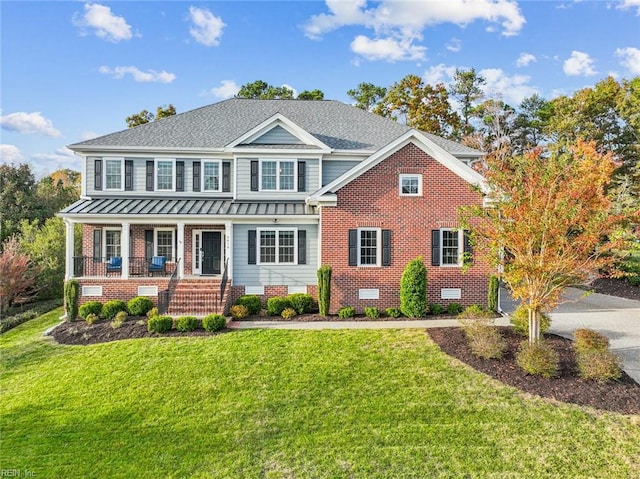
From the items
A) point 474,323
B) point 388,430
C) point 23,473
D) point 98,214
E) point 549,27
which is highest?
point 549,27

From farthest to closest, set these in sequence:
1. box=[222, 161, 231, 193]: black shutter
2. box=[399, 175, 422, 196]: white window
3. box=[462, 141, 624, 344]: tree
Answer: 1. box=[222, 161, 231, 193]: black shutter
2. box=[399, 175, 422, 196]: white window
3. box=[462, 141, 624, 344]: tree

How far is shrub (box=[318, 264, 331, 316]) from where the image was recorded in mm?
12992

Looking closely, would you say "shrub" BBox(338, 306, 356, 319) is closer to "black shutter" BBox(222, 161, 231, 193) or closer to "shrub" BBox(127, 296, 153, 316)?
"shrub" BBox(127, 296, 153, 316)

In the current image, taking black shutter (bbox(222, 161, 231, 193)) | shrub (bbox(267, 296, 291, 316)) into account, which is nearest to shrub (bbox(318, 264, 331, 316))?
shrub (bbox(267, 296, 291, 316))

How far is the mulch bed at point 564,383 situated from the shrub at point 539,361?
0.12 m

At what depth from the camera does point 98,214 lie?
14.1 metres

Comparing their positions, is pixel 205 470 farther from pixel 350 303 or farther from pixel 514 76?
pixel 514 76

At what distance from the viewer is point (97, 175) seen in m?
16.2

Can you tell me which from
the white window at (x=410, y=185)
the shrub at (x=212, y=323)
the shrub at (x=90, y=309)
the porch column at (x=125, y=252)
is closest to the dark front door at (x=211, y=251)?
the porch column at (x=125, y=252)

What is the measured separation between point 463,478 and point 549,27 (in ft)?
66.8

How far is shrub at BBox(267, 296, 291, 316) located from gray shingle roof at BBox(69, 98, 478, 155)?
754 cm

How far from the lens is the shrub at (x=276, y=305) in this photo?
13.1 meters

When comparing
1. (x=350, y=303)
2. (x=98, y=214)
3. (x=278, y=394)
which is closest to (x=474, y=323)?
(x=350, y=303)

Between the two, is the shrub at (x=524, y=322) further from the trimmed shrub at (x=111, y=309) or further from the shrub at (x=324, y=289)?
the trimmed shrub at (x=111, y=309)
